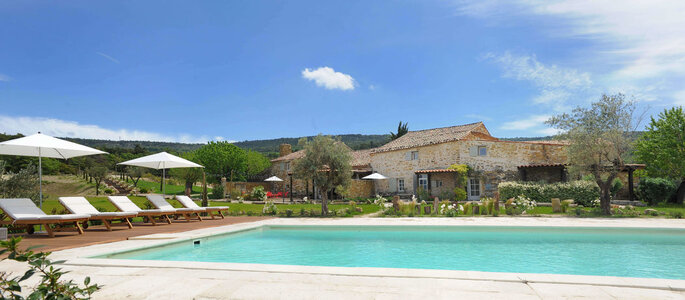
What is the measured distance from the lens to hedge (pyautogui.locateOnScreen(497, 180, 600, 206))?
62.6ft

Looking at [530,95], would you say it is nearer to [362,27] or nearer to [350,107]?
[362,27]

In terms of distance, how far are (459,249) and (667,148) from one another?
20019mm

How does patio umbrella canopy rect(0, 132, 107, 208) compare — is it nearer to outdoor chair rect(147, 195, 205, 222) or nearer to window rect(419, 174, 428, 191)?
outdoor chair rect(147, 195, 205, 222)

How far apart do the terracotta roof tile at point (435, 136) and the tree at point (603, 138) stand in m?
10.1

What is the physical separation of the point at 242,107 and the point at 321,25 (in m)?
14.9

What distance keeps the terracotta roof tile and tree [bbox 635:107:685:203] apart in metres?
9.48

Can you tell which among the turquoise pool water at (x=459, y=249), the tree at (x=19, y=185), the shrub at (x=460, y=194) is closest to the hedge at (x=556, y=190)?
the shrub at (x=460, y=194)

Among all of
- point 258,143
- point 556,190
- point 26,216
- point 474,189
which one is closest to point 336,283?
point 26,216

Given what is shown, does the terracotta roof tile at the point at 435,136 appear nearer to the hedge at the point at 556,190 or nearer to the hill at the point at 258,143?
the hedge at the point at 556,190

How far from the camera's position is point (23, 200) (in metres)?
8.93

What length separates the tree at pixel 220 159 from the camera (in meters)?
41.6

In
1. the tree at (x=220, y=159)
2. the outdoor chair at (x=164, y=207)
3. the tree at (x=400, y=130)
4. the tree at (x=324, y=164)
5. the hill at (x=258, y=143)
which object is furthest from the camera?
the hill at (x=258, y=143)

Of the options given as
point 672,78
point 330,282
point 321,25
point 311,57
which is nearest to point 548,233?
point 330,282

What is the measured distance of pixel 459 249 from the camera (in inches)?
334
